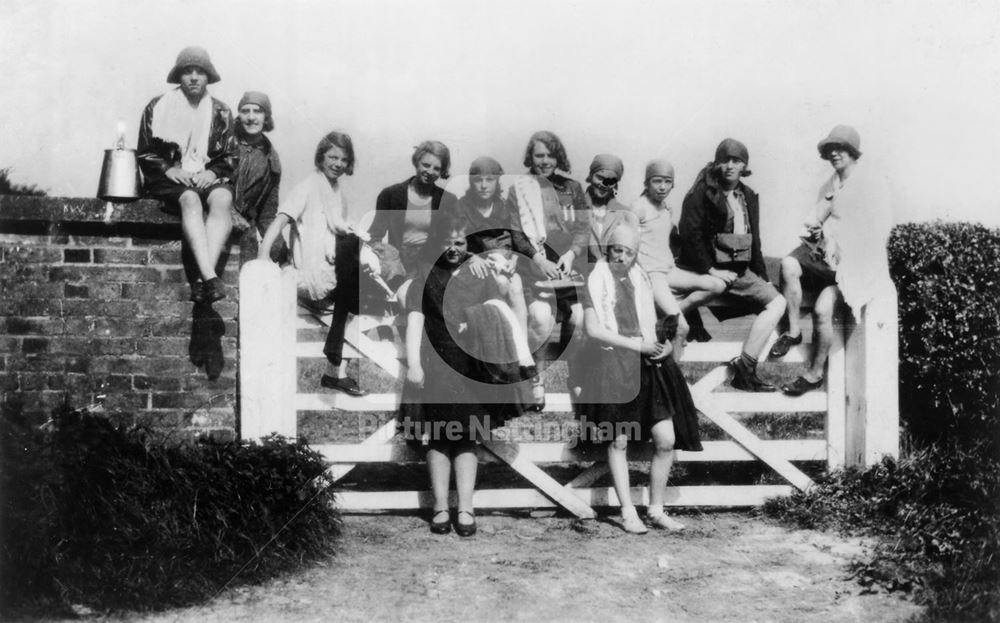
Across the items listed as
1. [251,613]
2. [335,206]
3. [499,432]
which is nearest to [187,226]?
[335,206]

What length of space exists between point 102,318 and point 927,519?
15.8 feet

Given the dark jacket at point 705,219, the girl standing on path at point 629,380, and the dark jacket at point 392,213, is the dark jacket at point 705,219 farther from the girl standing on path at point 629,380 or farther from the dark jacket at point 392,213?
the dark jacket at point 392,213

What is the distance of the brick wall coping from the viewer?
5.00m

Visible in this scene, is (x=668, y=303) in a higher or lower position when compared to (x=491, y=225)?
lower

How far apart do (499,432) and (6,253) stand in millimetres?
3615

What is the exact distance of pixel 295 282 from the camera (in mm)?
5273

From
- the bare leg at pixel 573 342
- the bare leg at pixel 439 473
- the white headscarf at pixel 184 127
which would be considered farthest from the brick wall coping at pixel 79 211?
the bare leg at pixel 573 342

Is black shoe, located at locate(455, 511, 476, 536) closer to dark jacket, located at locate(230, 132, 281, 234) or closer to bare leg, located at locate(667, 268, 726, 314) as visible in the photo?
bare leg, located at locate(667, 268, 726, 314)

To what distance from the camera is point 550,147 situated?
5645 mm

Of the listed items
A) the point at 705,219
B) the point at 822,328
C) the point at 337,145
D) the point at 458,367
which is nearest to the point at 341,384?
the point at 458,367

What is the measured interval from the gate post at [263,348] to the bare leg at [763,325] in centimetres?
284

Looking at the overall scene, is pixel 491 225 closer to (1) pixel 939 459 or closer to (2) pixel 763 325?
(2) pixel 763 325

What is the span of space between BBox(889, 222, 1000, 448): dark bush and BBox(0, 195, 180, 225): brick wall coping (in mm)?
5156

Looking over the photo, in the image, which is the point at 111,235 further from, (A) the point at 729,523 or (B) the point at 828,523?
(B) the point at 828,523
